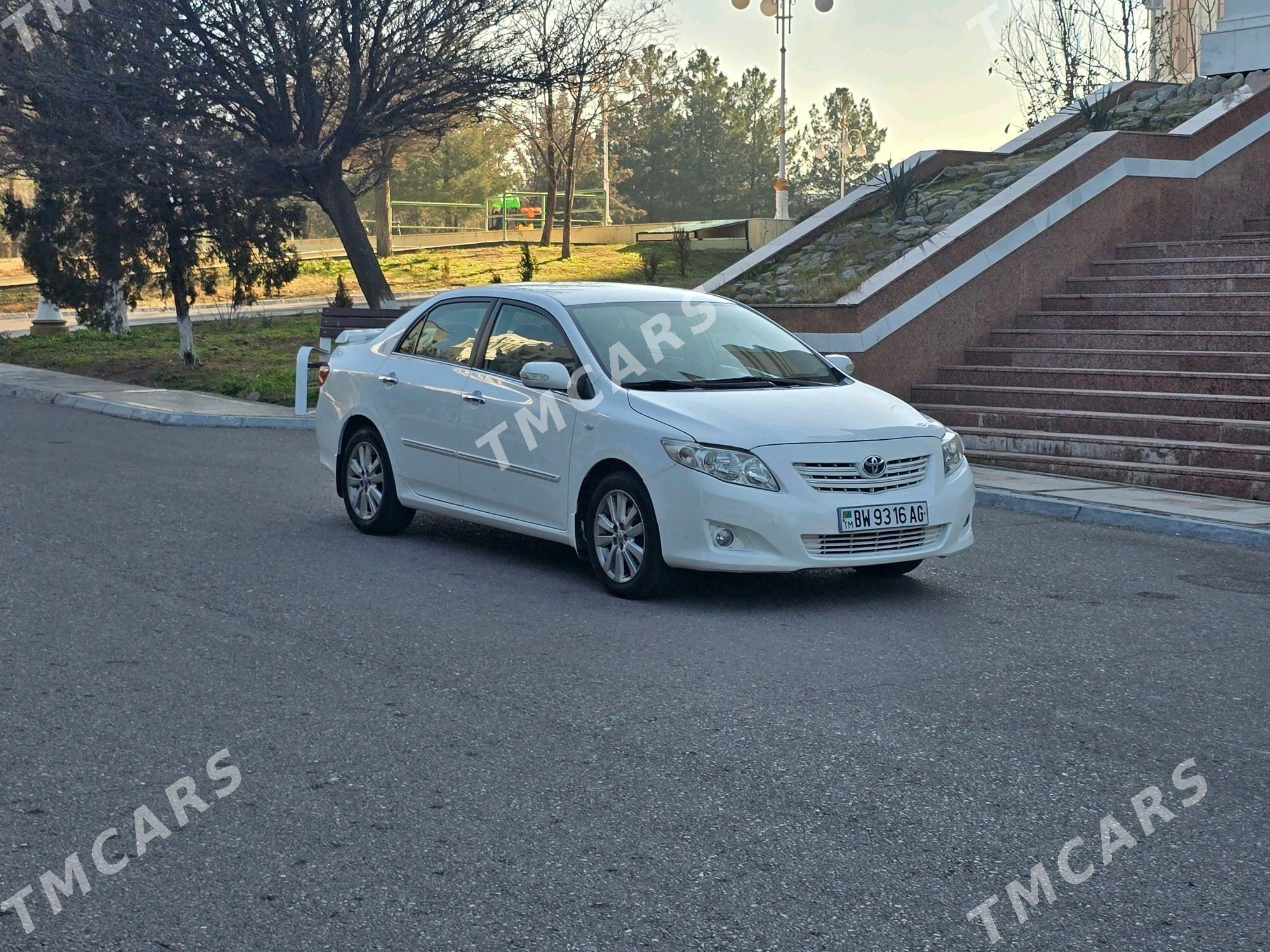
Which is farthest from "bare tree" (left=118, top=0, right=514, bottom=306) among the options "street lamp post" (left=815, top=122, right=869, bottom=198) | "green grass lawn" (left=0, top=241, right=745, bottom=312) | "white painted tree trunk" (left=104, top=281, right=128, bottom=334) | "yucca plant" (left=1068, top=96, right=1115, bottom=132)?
"street lamp post" (left=815, top=122, right=869, bottom=198)

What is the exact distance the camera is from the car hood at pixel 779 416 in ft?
25.7

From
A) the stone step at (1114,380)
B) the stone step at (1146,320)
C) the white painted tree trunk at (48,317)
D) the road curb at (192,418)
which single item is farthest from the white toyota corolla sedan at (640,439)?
the white painted tree trunk at (48,317)

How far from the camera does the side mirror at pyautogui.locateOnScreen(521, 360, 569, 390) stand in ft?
27.8

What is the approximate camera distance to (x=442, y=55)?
902 inches

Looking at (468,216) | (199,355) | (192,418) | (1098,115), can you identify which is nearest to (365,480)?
(192,418)

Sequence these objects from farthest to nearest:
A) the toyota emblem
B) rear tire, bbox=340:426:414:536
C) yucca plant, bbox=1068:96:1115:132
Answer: yucca plant, bbox=1068:96:1115:132
rear tire, bbox=340:426:414:536
the toyota emblem

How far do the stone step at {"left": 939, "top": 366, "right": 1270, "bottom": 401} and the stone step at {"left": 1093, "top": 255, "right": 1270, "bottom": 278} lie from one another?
6.71 ft

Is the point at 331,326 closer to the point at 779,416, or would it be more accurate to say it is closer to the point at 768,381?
the point at 768,381

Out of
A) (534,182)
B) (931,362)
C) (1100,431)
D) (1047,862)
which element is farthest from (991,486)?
(534,182)

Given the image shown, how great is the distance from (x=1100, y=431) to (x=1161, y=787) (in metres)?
8.91

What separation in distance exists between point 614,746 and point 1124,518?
6.51m

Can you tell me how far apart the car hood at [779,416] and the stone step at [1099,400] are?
5.46 metres

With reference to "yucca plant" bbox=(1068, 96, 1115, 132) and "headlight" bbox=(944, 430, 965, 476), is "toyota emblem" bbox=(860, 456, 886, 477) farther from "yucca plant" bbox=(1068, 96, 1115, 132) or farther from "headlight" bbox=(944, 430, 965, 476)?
"yucca plant" bbox=(1068, 96, 1115, 132)

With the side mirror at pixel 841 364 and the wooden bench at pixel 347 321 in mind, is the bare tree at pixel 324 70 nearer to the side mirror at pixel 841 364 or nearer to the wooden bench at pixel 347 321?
the wooden bench at pixel 347 321
